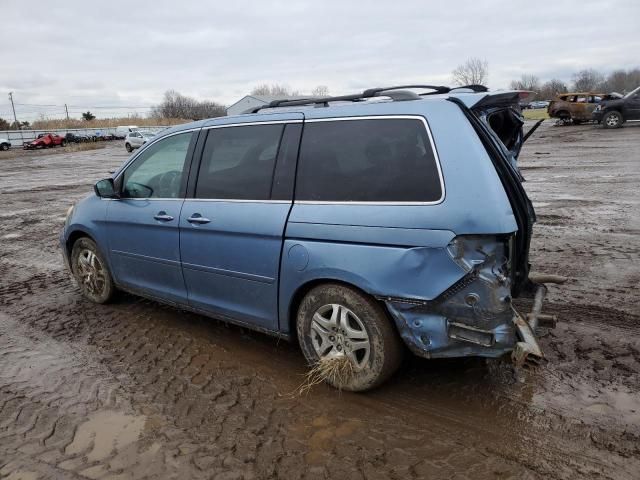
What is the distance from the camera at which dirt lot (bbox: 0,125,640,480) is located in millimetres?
2715

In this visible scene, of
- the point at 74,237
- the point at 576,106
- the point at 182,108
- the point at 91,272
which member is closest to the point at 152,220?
the point at 91,272

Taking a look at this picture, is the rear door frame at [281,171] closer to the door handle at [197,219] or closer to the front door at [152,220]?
the door handle at [197,219]

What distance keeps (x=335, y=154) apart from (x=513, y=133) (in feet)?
5.56

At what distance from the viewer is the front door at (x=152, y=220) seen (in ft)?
13.8

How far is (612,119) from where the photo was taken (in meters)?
25.4

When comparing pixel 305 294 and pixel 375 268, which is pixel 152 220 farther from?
pixel 375 268

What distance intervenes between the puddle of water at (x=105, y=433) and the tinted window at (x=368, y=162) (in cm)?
180

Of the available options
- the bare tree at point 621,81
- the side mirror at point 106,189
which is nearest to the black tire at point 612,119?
the side mirror at point 106,189

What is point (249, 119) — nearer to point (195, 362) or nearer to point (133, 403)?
point (195, 362)

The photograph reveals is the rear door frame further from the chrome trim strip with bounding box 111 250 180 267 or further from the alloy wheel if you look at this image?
the chrome trim strip with bounding box 111 250 180 267

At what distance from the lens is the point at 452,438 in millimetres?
2869

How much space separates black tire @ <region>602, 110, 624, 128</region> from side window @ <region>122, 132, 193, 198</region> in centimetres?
2648

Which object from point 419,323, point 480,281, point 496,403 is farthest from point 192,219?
point 496,403

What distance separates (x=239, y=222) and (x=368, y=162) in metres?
1.05
